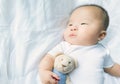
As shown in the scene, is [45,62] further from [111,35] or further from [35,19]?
[111,35]

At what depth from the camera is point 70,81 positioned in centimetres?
105

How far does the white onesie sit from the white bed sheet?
6 cm

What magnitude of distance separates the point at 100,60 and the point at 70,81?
12cm

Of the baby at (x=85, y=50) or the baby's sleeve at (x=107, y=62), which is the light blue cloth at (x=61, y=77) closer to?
the baby at (x=85, y=50)

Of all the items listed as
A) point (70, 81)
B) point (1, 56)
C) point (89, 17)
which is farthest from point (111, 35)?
point (1, 56)

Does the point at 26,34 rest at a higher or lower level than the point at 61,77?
higher

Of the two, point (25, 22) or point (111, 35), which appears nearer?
point (25, 22)

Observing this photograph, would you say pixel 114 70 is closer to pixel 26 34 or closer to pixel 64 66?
pixel 64 66

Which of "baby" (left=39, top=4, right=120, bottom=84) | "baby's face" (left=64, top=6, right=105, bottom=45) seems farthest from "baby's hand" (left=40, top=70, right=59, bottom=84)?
"baby's face" (left=64, top=6, right=105, bottom=45)

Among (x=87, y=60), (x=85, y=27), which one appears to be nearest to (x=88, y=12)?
(x=85, y=27)

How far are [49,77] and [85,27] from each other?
21cm

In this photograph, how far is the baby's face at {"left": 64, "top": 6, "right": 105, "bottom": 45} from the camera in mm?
1083

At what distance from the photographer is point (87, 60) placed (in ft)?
3.50

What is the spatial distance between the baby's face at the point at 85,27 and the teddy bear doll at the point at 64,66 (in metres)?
0.08
